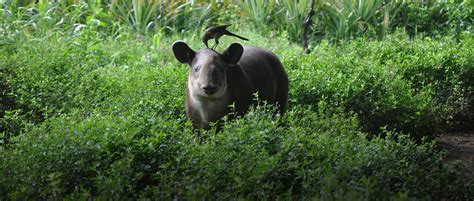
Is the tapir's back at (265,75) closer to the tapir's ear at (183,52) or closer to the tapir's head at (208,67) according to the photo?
the tapir's head at (208,67)

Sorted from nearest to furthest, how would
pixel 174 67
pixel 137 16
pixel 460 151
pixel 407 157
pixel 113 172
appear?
pixel 113 172 < pixel 407 157 < pixel 460 151 < pixel 174 67 < pixel 137 16

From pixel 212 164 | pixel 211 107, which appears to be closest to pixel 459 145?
pixel 211 107

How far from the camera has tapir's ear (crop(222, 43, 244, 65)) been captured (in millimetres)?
7871

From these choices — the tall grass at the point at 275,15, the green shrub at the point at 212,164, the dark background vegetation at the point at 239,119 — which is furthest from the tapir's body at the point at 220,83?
the tall grass at the point at 275,15

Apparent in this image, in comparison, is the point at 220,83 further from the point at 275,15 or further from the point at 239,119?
the point at 275,15

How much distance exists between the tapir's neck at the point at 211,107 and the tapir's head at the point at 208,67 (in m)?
0.06

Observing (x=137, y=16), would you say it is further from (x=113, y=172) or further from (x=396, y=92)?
(x=113, y=172)

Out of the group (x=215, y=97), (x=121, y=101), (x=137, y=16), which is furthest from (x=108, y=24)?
(x=215, y=97)

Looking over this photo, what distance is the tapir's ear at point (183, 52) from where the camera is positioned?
801cm

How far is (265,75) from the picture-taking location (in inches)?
329

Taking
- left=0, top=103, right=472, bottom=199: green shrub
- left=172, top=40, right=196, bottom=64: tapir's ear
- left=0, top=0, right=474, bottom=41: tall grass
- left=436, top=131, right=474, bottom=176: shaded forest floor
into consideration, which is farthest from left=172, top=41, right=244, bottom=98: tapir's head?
left=0, top=0, right=474, bottom=41: tall grass

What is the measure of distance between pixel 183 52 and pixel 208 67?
51 cm

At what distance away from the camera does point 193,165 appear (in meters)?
6.39

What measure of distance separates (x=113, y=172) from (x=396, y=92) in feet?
13.6
